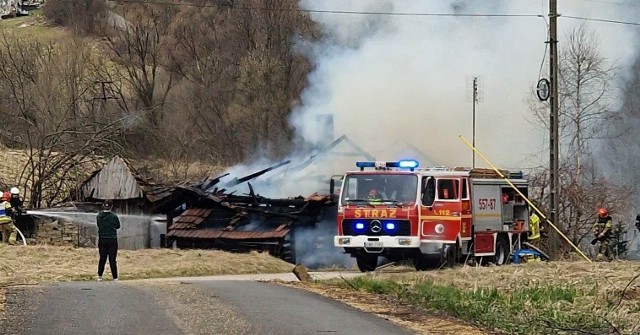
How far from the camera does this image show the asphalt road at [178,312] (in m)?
11.3

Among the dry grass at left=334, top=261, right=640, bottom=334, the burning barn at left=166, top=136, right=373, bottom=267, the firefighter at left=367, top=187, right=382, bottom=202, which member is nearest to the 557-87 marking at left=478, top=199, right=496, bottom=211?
the firefighter at left=367, top=187, right=382, bottom=202

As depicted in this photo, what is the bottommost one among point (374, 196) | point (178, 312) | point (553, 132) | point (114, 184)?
point (178, 312)

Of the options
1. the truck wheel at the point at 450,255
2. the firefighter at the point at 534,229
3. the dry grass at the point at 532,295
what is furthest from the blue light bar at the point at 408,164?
the firefighter at the point at 534,229

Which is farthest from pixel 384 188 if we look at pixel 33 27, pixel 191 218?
pixel 33 27

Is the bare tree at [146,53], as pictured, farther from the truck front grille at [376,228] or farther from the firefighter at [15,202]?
the truck front grille at [376,228]

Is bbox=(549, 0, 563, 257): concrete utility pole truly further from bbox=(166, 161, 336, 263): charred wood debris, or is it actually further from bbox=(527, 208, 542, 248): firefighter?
→ bbox=(166, 161, 336, 263): charred wood debris

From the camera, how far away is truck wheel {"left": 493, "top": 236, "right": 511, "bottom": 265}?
25375mm

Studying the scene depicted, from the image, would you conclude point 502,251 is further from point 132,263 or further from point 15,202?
point 15,202

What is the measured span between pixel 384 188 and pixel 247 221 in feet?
24.9

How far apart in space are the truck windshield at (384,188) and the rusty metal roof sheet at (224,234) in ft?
18.6

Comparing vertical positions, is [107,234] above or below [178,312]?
above

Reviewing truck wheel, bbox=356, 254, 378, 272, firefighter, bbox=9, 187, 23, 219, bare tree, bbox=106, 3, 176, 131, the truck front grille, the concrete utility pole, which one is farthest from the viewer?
bare tree, bbox=106, 3, 176, 131

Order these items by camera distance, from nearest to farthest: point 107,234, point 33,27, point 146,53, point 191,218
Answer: point 107,234, point 191,218, point 146,53, point 33,27

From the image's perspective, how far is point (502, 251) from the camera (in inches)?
1013
